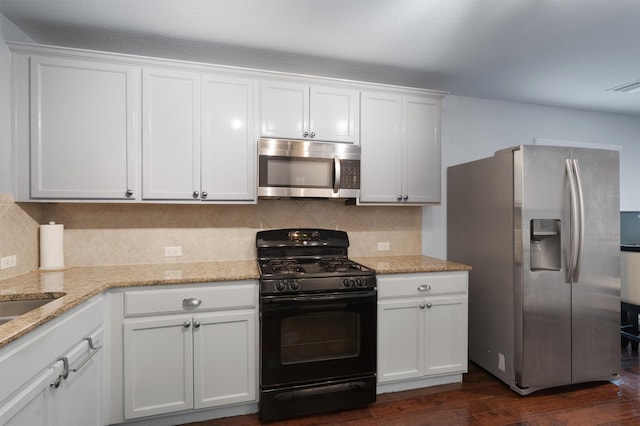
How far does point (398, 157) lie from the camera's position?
2625 mm

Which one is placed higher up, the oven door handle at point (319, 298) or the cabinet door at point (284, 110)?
the cabinet door at point (284, 110)

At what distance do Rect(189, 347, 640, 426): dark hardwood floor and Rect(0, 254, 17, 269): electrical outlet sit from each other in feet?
4.73

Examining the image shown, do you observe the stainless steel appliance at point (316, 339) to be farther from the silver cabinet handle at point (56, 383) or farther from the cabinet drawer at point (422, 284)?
the silver cabinet handle at point (56, 383)

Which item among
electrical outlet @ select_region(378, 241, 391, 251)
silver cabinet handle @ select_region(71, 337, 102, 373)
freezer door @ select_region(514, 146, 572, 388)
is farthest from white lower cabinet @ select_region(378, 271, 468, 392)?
silver cabinet handle @ select_region(71, 337, 102, 373)

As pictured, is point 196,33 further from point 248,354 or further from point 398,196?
point 248,354

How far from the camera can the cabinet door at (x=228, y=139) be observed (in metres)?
2.24

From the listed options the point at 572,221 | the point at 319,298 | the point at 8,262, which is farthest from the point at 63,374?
the point at 572,221

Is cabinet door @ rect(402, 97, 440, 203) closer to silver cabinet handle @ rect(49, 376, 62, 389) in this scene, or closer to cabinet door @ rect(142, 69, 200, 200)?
cabinet door @ rect(142, 69, 200, 200)

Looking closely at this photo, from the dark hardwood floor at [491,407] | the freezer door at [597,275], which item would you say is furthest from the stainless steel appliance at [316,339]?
the freezer door at [597,275]

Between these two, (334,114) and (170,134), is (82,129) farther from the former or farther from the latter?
(334,114)

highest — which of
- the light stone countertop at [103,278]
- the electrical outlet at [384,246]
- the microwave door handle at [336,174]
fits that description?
the microwave door handle at [336,174]

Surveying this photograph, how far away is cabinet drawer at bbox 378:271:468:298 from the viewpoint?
7.41 ft

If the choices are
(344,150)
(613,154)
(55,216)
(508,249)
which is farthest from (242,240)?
(613,154)

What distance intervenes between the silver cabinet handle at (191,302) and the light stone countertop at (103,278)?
0.34 ft
